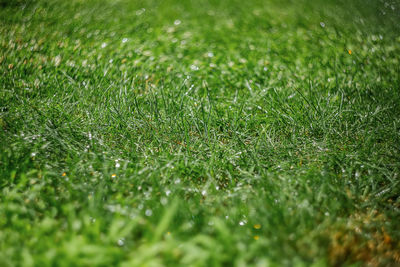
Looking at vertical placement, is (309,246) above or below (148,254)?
below

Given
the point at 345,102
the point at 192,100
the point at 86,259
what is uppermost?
the point at 86,259

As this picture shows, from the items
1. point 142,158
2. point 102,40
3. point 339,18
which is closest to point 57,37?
point 102,40

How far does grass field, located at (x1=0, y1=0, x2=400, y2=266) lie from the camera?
1227mm

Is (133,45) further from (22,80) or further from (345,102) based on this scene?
(345,102)

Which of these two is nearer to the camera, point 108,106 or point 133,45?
point 108,106

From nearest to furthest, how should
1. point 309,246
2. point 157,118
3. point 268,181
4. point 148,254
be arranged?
point 148,254 < point 309,246 < point 268,181 < point 157,118

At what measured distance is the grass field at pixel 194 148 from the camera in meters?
1.23

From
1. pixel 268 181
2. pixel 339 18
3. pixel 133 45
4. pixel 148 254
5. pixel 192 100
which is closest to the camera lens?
pixel 148 254

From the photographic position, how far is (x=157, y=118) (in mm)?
2188

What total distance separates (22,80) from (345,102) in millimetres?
3478

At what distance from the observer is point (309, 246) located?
1.21m

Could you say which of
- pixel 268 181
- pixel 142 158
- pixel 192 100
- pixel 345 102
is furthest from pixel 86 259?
pixel 345 102

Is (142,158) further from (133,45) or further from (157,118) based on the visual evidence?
(133,45)

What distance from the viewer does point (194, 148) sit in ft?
6.95
